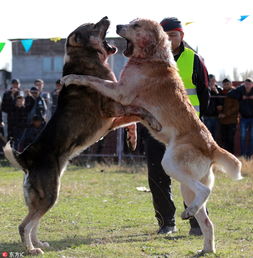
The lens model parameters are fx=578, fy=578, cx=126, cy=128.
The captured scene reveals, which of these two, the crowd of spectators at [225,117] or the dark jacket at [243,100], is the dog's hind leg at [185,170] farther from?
the dark jacket at [243,100]

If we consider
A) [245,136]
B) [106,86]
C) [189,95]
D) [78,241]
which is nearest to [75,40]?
[106,86]

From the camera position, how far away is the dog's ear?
6.55 m

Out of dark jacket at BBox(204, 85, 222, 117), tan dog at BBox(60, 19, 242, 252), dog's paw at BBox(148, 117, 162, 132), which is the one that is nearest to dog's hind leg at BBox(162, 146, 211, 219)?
tan dog at BBox(60, 19, 242, 252)

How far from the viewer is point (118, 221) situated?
8039mm

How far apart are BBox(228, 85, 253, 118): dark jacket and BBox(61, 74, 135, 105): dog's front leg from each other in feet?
27.3

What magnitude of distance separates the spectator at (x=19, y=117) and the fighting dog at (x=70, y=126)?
8.90 meters

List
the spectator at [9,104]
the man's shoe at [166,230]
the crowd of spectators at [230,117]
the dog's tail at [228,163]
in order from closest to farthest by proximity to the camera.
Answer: the dog's tail at [228,163]
the man's shoe at [166,230]
the crowd of spectators at [230,117]
the spectator at [9,104]

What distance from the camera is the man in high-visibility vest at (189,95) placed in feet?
22.8

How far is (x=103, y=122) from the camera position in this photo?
6.32 meters

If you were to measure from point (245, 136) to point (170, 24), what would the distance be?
802cm

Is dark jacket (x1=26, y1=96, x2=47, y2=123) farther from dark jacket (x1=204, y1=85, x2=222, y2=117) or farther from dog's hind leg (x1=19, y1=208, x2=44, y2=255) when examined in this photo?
dog's hind leg (x1=19, y1=208, x2=44, y2=255)

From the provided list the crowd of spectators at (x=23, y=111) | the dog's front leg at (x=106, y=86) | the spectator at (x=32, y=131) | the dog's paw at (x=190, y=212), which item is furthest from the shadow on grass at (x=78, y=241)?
the crowd of spectators at (x=23, y=111)

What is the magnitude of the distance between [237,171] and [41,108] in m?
9.51

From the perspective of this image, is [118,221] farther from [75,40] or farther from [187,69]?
[75,40]
